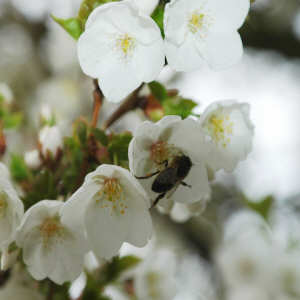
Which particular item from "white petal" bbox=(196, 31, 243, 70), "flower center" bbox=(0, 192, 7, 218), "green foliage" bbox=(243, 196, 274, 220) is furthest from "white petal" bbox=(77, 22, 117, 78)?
"green foliage" bbox=(243, 196, 274, 220)

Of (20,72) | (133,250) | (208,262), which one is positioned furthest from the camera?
(20,72)

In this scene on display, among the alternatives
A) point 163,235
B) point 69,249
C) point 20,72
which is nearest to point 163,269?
point 69,249

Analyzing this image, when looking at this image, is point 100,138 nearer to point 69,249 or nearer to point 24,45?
point 69,249

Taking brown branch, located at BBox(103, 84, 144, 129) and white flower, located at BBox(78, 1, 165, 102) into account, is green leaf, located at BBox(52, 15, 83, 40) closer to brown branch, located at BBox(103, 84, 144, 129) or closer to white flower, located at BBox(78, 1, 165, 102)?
white flower, located at BBox(78, 1, 165, 102)

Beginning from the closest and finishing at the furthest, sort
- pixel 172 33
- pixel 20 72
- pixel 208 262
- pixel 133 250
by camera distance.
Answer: pixel 172 33
pixel 133 250
pixel 208 262
pixel 20 72

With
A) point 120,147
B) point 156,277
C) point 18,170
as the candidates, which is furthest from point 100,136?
point 156,277
